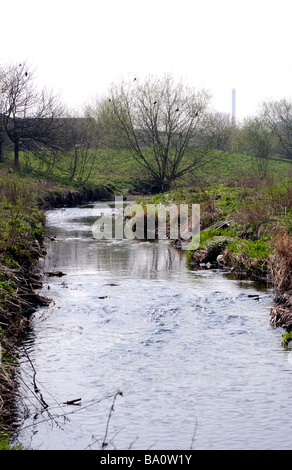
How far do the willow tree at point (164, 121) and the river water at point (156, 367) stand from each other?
2307 centimetres

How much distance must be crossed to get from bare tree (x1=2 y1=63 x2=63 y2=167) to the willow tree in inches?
253

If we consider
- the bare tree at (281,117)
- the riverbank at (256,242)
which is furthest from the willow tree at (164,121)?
the bare tree at (281,117)

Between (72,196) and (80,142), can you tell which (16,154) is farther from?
(72,196)

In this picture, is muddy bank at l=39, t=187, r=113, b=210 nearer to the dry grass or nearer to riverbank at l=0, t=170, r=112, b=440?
riverbank at l=0, t=170, r=112, b=440

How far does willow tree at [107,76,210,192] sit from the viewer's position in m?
35.7

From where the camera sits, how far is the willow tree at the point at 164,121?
117 ft

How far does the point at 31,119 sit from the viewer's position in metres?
41.6

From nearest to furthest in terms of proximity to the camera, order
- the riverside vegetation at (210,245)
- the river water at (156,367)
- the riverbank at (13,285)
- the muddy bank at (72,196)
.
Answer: the river water at (156,367) → the riverbank at (13,285) → the riverside vegetation at (210,245) → the muddy bank at (72,196)

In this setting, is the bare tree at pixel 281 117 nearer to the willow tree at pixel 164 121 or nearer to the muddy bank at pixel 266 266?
the willow tree at pixel 164 121

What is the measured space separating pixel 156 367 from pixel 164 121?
29367 millimetres

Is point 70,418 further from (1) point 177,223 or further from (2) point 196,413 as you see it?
(1) point 177,223

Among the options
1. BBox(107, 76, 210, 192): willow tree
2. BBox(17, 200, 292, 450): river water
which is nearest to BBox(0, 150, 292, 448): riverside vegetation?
BBox(17, 200, 292, 450): river water

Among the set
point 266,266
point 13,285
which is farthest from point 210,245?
point 13,285
